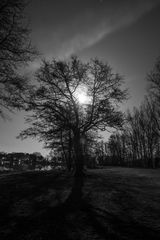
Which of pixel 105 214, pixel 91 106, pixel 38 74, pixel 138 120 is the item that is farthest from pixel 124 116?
pixel 138 120

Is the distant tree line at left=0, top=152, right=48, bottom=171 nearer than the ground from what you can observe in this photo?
No

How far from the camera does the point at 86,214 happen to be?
468 centimetres

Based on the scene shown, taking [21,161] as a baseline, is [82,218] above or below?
above

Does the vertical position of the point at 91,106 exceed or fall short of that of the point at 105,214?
it exceeds it

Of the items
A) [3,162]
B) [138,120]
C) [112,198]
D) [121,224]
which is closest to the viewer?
[121,224]

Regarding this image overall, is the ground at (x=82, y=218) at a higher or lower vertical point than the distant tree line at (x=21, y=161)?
higher

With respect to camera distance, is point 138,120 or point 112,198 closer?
point 112,198

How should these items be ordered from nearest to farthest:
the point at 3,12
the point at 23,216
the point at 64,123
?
1. the point at 23,216
2. the point at 3,12
3. the point at 64,123

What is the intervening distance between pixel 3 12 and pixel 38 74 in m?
7.62

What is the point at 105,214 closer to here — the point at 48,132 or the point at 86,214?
the point at 86,214

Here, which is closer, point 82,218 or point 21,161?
point 82,218

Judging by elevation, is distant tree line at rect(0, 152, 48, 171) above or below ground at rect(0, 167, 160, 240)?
below

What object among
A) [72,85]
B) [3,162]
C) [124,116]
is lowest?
[3,162]

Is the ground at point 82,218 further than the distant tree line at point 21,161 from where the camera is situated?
No
